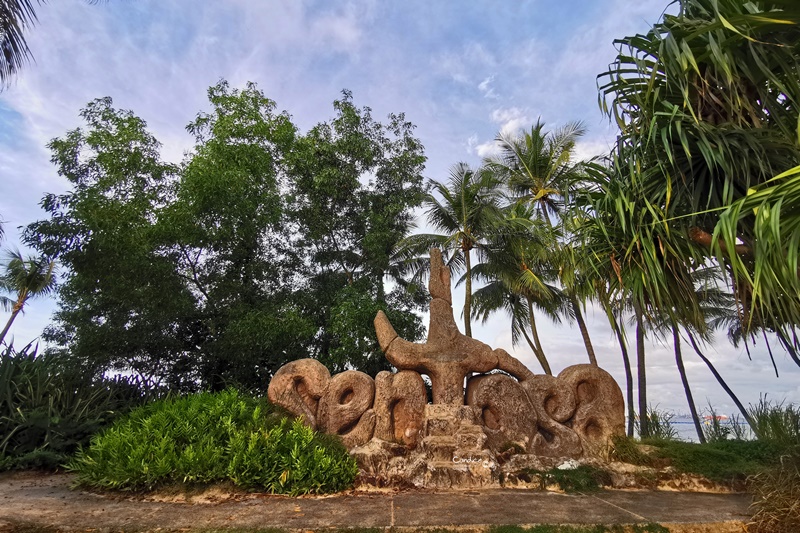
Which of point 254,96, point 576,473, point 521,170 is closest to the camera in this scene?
point 576,473

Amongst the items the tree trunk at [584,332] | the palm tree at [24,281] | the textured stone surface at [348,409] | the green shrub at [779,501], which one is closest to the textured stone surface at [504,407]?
the textured stone surface at [348,409]

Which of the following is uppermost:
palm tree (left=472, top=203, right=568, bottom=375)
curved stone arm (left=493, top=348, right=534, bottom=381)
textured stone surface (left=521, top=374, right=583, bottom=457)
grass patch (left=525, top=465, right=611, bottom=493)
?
palm tree (left=472, top=203, right=568, bottom=375)

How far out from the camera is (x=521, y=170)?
17172 mm

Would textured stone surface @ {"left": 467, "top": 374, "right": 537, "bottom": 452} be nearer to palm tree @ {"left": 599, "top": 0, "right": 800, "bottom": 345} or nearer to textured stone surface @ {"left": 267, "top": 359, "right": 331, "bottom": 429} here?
textured stone surface @ {"left": 267, "top": 359, "right": 331, "bottom": 429}

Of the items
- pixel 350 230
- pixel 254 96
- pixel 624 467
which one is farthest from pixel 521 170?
pixel 624 467

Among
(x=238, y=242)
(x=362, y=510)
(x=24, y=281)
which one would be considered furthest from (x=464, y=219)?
(x=24, y=281)

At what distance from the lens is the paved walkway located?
4.91 meters

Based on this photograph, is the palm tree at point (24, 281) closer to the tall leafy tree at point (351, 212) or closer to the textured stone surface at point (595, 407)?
the tall leafy tree at point (351, 212)

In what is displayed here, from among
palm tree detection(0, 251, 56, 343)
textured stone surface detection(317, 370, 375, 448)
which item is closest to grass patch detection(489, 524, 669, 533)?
textured stone surface detection(317, 370, 375, 448)

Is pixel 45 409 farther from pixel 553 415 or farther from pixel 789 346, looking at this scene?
pixel 789 346

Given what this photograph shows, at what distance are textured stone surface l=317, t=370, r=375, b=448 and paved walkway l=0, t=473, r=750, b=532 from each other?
163cm

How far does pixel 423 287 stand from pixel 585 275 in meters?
8.34

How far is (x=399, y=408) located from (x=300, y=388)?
5.72 feet

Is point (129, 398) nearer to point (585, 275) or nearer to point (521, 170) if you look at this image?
point (585, 275)
